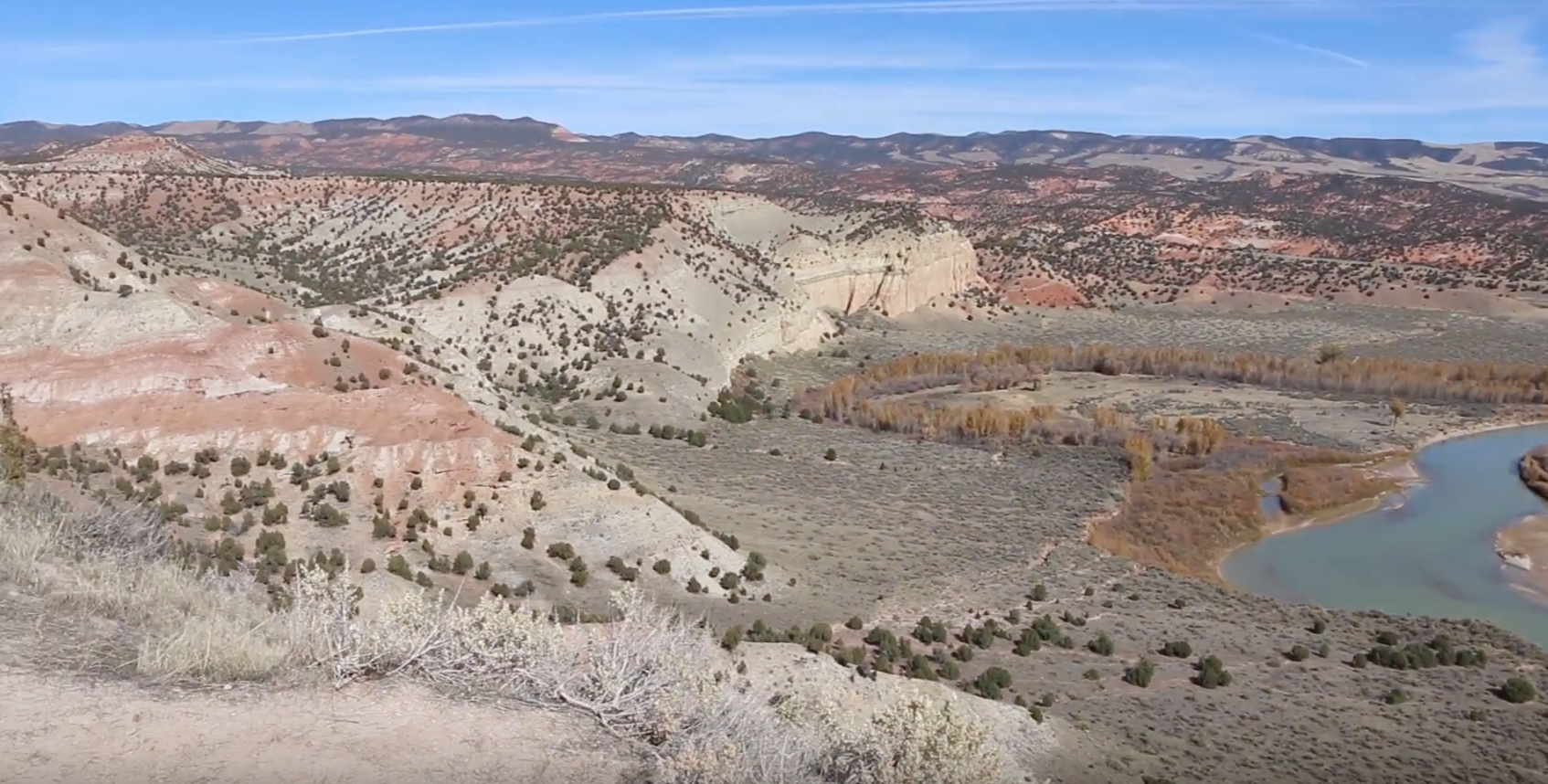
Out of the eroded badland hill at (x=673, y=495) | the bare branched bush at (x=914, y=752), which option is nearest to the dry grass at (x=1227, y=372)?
the eroded badland hill at (x=673, y=495)

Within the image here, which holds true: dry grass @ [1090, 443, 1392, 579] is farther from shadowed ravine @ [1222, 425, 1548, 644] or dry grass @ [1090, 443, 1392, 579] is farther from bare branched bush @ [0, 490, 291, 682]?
bare branched bush @ [0, 490, 291, 682]

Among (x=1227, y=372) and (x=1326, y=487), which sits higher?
(x=1227, y=372)

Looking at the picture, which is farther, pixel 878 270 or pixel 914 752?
pixel 878 270

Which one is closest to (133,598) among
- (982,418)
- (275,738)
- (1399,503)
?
(275,738)

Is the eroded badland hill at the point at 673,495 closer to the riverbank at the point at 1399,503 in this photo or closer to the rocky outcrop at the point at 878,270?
the rocky outcrop at the point at 878,270

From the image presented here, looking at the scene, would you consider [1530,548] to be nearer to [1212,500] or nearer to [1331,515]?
[1331,515]

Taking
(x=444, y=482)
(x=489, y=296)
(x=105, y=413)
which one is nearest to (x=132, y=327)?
(x=105, y=413)

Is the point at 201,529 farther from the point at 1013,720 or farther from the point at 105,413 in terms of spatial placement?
the point at 1013,720
